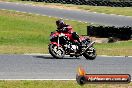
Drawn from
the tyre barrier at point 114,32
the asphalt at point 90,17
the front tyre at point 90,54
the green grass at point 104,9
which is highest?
the front tyre at point 90,54

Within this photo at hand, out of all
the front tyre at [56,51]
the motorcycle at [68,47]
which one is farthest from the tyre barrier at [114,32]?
the front tyre at [56,51]

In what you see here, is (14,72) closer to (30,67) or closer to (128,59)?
(30,67)

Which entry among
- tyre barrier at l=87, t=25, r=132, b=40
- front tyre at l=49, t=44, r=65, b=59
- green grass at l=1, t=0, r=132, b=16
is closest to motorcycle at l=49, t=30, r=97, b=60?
front tyre at l=49, t=44, r=65, b=59

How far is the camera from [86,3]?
2018 inches

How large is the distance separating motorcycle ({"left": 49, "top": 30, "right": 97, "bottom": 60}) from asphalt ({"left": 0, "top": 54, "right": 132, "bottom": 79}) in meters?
0.22

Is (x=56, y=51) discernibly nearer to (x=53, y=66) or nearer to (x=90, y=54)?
(x=90, y=54)

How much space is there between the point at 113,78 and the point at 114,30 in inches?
773

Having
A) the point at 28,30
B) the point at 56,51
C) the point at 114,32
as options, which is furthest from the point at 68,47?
the point at 28,30

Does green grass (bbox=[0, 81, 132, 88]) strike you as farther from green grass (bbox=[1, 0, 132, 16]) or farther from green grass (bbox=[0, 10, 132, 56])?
green grass (bbox=[1, 0, 132, 16])

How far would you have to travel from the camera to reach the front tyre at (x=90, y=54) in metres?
15.6

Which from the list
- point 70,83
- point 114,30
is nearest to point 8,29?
Answer: point 114,30

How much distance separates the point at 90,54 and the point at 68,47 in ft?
2.81

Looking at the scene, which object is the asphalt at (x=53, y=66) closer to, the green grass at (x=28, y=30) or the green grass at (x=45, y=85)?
the green grass at (x=45, y=85)

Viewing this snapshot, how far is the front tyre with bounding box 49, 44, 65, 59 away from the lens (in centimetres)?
1555
